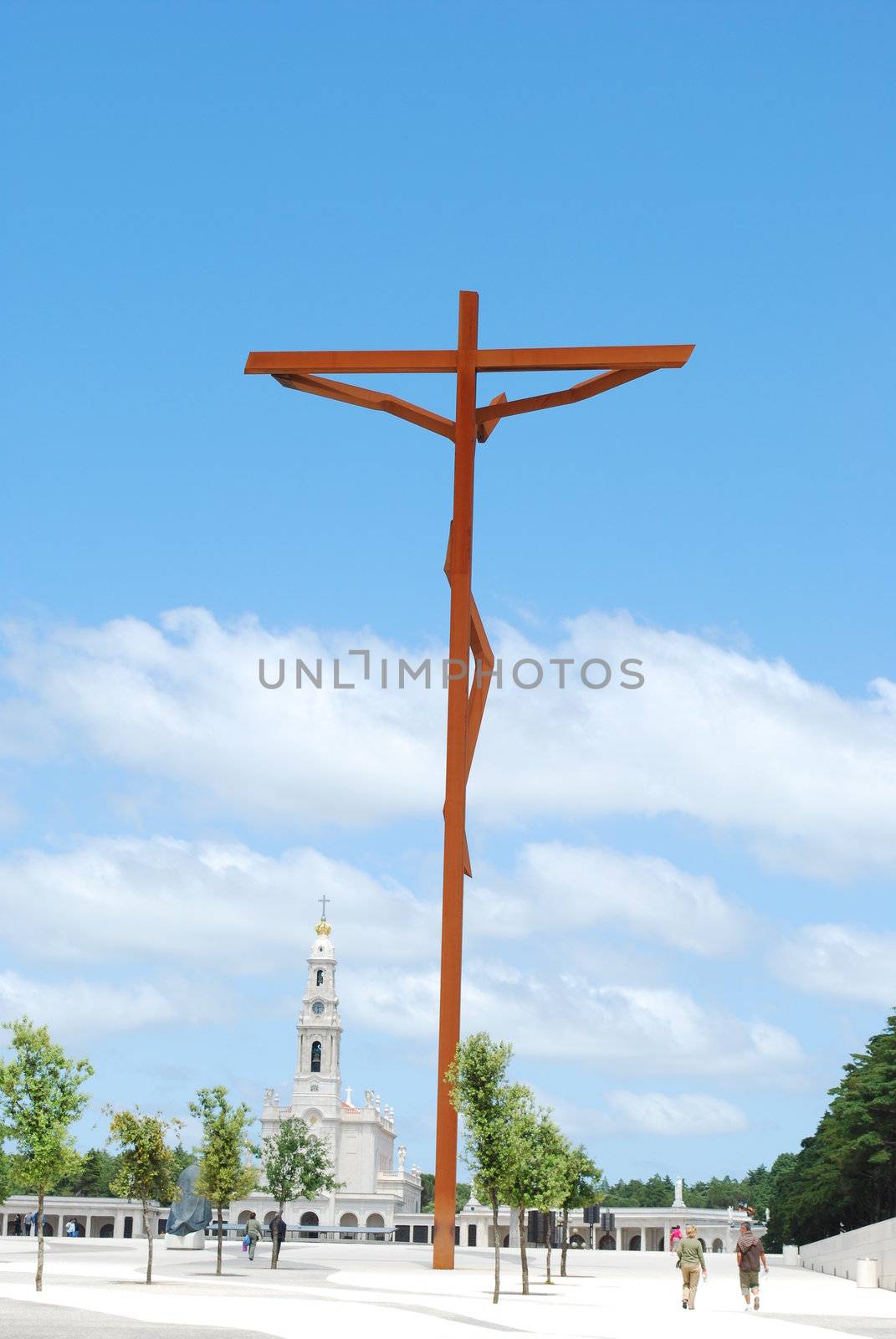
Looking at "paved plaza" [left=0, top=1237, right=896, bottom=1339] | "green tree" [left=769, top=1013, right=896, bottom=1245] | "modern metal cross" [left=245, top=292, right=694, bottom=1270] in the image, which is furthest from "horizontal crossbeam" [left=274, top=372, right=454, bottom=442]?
"green tree" [left=769, top=1013, right=896, bottom=1245]

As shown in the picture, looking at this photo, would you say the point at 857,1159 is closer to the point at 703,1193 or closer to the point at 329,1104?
the point at 329,1104

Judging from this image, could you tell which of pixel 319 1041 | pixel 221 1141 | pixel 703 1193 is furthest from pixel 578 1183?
pixel 703 1193

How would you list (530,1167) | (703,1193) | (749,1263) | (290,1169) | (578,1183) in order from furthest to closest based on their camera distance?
(703,1193)
(290,1169)
(578,1183)
(530,1167)
(749,1263)

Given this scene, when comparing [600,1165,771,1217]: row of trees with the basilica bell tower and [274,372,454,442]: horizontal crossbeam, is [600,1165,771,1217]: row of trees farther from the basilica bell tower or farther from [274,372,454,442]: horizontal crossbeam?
[274,372,454,442]: horizontal crossbeam

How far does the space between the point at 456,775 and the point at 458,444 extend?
7930mm

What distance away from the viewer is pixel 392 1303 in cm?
2595

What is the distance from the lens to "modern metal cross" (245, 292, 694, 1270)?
33281mm

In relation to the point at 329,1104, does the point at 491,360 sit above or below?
above

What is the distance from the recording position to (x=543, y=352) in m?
35.4

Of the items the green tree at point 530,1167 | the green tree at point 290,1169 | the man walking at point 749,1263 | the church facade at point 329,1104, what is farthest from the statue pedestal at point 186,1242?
the church facade at point 329,1104

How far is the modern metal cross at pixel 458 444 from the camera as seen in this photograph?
109 feet

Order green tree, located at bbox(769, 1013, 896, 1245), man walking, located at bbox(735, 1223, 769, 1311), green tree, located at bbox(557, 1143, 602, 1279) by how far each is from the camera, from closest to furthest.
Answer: man walking, located at bbox(735, 1223, 769, 1311) < green tree, located at bbox(557, 1143, 602, 1279) < green tree, located at bbox(769, 1013, 896, 1245)

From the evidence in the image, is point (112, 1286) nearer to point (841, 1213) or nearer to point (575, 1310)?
point (575, 1310)

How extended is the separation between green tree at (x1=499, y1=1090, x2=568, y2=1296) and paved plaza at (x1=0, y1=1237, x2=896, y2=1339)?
71.8 inches
